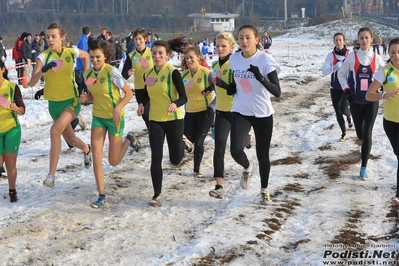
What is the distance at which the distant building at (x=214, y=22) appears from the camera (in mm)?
91625

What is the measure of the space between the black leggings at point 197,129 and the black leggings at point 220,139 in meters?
0.56

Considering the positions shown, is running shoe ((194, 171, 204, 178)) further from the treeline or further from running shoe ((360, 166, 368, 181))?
the treeline

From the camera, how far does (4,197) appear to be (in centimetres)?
720

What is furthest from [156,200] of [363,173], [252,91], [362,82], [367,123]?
[362,82]

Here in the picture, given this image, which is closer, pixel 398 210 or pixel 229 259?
pixel 229 259

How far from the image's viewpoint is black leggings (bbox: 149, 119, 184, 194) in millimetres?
6770

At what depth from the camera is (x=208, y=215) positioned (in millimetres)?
6523

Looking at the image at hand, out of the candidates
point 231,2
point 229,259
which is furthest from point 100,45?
point 231,2

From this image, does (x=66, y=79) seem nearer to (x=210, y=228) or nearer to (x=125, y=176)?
(x=125, y=176)

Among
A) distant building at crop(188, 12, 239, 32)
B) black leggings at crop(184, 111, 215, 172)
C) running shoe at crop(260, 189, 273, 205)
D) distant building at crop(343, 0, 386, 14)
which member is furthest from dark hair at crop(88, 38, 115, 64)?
distant building at crop(343, 0, 386, 14)

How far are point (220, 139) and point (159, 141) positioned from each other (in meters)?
0.83

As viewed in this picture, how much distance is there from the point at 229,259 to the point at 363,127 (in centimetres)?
388

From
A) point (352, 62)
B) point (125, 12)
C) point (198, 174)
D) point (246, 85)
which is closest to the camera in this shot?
point (246, 85)

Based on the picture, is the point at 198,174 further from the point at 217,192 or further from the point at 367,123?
the point at 367,123
